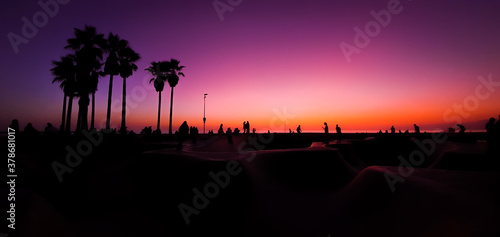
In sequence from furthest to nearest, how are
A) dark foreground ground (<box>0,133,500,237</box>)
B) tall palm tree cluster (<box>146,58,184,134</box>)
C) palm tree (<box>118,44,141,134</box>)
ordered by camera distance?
tall palm tree cluster (<box>146,58,184,134</box>) < palm tree (<box>118,44,141,134</box>) < dark foreground ground (<box>0,133,500,237</box>)

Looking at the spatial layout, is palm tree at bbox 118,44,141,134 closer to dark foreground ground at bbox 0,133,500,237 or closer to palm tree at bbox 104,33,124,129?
palm tree at bbox 104,33,124,129

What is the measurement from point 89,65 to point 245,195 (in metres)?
23.0

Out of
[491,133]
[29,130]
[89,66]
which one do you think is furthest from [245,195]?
[89,66]

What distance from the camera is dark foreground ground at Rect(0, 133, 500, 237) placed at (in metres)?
4.43

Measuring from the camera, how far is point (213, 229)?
7.55m

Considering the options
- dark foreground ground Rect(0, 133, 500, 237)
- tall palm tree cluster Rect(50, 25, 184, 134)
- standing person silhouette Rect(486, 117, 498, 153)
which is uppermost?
tall palm tree cluster Rect(50, 25, 184, 134)

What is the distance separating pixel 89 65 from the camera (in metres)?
22.2

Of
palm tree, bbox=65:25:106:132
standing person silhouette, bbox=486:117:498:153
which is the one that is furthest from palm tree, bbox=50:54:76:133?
standing person silhouette, bbox=486:117:498:153

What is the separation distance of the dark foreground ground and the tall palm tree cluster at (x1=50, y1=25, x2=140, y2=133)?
11.9 metres

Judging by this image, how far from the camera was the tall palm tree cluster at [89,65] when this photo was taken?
71.6 ft

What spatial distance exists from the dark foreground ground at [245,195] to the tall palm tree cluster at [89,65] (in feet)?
39.0

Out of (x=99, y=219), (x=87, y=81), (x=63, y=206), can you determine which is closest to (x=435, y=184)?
(x=99, y=219)

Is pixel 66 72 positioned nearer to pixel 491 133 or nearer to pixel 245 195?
pixel 245 195

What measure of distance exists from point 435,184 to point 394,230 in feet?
4.76
